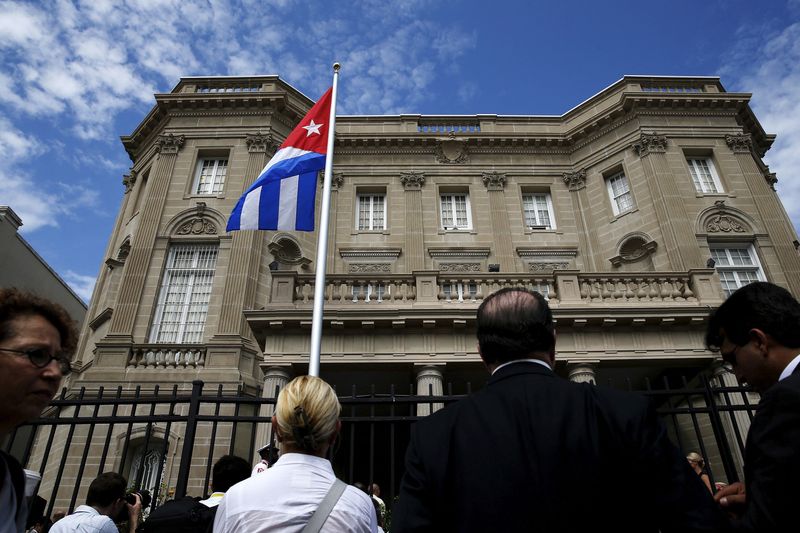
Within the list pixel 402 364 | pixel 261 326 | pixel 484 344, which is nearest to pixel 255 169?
pixel 261 326

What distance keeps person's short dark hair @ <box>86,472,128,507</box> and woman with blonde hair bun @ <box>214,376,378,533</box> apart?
2.59m

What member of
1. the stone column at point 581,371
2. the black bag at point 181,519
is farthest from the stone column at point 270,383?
the black bag at point 181,519

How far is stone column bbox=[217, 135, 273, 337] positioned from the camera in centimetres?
1639

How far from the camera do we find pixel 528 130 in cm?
2275

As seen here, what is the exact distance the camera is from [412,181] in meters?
21.2

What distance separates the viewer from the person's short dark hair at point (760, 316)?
7.57 feet

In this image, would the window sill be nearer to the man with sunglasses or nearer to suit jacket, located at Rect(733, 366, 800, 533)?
suit jacket, located at Rect(733, 366, 800, 533)

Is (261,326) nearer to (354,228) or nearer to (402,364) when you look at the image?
(402,364)

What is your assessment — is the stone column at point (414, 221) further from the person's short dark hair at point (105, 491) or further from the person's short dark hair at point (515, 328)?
the person's short dark hair at point (515, 328)

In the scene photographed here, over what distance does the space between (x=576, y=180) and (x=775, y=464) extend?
20.9 metres

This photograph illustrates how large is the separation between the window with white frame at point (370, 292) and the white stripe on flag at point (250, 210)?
17.9ft

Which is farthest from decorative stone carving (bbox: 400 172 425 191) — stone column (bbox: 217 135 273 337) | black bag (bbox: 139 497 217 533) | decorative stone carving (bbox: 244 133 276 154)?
black bag (bbox: 139 497 217 533)

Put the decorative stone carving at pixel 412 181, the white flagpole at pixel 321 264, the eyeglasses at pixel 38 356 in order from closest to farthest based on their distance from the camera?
the eyeglasses at pixel 38 356 → the white flagpole at pixel 321 264 → the decorative stone carving at pixel 412 181

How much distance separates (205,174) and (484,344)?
799 inches
